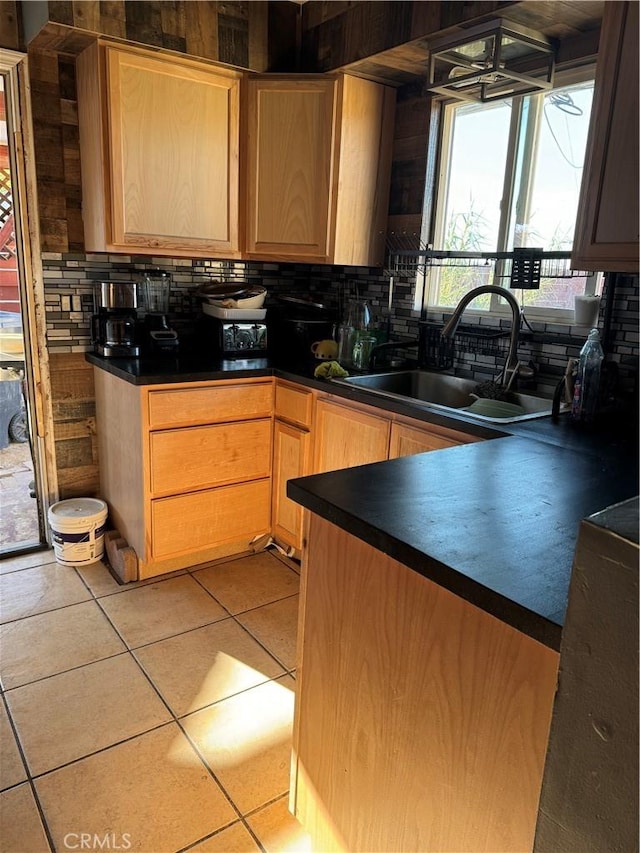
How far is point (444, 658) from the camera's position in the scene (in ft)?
3.22

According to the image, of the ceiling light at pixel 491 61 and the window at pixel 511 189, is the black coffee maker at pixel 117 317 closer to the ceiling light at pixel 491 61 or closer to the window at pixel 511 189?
the window at pixel 511 189

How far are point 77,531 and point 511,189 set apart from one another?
2336 mm

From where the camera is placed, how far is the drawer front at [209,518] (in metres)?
2.55

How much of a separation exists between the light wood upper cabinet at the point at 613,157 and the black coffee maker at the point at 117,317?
188 centimetres

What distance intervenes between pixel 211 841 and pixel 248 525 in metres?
1.45

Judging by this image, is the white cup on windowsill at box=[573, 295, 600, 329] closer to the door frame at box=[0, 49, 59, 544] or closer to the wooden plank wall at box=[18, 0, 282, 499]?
the wooden plank wall at box=[18, 0, 282, 499]

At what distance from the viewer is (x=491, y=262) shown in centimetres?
257

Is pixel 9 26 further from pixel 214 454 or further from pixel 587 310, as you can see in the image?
pixel 587 310

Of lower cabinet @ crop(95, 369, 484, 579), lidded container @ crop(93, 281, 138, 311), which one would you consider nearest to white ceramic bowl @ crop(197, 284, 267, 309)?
lidded container @ crop(93, 281, 138, 311)

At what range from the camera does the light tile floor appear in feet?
4.92

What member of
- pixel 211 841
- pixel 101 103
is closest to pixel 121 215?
pixel 101 103

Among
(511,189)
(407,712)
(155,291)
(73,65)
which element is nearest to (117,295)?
(155,291)

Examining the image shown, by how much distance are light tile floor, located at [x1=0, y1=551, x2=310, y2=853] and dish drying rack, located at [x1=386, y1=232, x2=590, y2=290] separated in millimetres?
1521

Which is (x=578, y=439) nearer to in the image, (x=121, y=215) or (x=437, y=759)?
(x=437, y=759)
